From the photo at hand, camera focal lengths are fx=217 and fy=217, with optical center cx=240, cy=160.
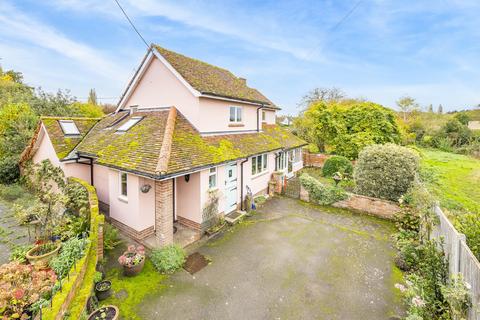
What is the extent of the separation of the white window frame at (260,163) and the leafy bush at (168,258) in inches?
277

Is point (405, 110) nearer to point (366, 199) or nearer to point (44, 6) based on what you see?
point (366, 199)

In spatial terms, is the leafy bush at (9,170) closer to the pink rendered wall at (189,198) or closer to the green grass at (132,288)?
the pink rendered wall at (189,198)

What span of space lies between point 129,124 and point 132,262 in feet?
25.2

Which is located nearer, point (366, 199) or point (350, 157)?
point (366, 199)

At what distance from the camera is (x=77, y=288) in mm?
5285

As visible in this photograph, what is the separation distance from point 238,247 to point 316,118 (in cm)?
2138

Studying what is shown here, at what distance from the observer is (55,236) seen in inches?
296

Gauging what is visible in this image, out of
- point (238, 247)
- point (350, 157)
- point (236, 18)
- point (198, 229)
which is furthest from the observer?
point (350, 157)

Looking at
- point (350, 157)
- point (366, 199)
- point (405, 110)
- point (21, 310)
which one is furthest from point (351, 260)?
point (405, 110)

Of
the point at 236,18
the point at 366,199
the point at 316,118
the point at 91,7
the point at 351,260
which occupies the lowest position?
the point at 351,260

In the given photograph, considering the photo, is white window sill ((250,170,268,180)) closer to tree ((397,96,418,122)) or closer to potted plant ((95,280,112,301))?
potted plant ((95,280,112,301))

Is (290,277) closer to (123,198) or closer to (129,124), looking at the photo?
(123,198)

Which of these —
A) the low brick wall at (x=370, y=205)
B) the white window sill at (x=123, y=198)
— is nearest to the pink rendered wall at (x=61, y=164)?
the white window sill at (x=123, y=198)

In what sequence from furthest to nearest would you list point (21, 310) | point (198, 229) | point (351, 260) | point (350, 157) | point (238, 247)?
point (350, 157) < point (198, 229) < point (238, 247) < point (351, 260) < point (21, 310)
